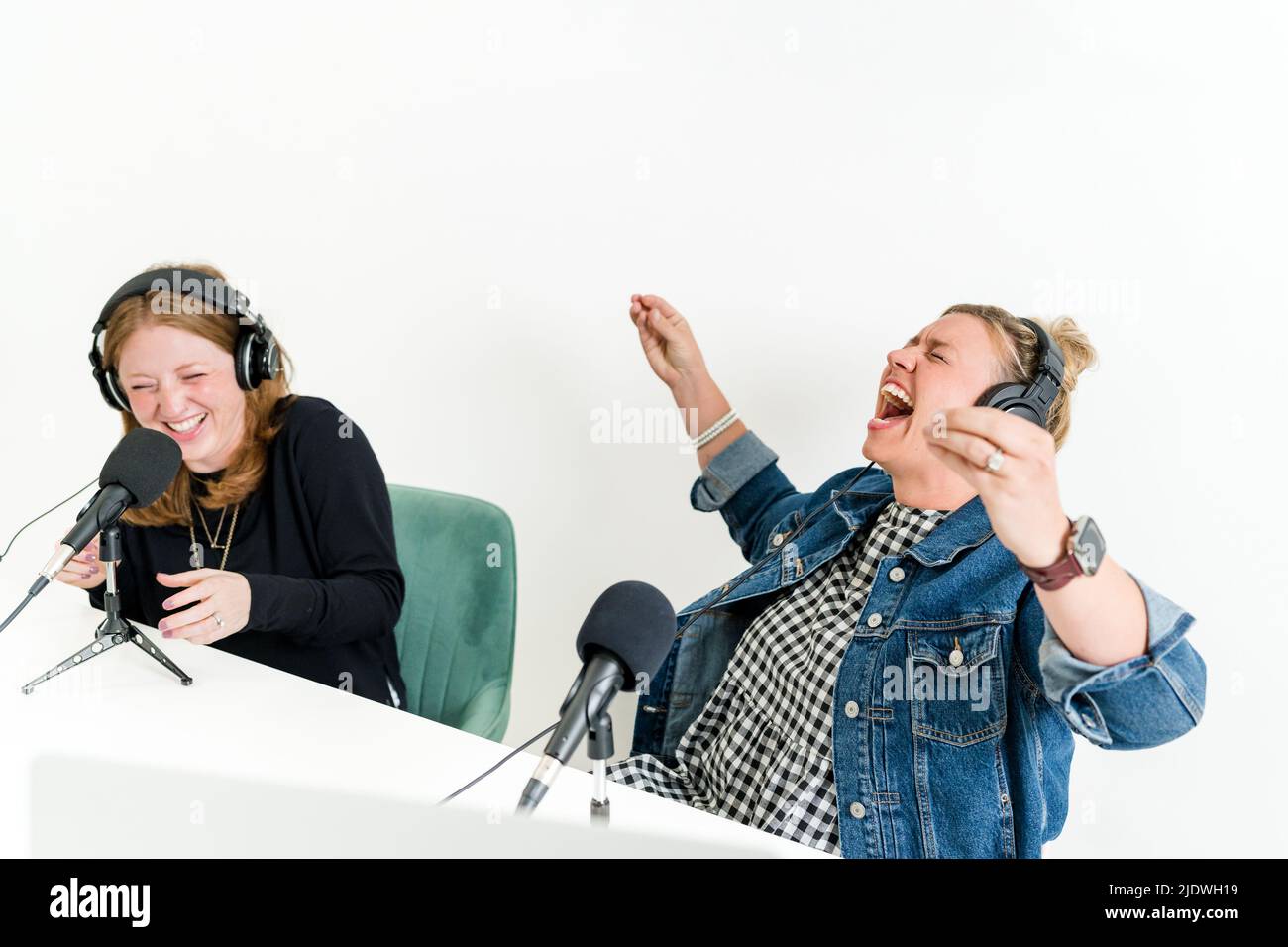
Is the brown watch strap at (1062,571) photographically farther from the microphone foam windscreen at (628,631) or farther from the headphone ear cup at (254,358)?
the headphone ear cup at (254,358)

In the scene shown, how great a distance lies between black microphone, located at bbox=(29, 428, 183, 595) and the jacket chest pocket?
3.31 ft

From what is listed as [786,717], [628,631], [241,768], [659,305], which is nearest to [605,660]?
[628,631]

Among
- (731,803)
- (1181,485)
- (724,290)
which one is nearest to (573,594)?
(724,290)

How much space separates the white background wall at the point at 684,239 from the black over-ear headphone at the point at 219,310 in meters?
0.42

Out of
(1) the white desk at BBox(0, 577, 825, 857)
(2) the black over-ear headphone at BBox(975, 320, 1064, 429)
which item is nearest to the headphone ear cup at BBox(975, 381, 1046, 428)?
(2) the black over-ear headphone at BBox(975, 320, 1064, 429)

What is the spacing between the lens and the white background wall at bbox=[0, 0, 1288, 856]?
1.70 metres

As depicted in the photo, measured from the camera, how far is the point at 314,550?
168 cm

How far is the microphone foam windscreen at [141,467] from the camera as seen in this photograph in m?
1.28

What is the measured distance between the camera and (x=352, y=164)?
7.66ft

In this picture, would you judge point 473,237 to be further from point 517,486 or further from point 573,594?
point 573,594

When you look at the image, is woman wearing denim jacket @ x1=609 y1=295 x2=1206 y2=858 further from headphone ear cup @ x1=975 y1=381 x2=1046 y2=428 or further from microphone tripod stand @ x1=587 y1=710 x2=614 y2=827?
microphone tripod stand @ x1=587 y1=710 x2=614 y2=827

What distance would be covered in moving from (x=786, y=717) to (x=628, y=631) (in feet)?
2.38

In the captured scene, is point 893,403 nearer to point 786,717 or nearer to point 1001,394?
point 1001,394
